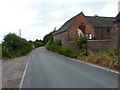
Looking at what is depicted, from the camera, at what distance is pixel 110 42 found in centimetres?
2241

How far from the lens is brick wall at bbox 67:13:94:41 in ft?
149

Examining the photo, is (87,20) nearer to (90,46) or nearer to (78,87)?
(90,46)

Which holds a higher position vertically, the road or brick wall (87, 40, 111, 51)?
brick wall (87, 40, 111, 51)

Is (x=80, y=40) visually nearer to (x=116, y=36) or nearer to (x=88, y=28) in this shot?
(x=116, y=36)

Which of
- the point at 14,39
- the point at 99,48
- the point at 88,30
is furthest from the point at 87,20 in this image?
the point at 99,48

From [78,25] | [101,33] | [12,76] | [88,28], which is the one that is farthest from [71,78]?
[101,33]

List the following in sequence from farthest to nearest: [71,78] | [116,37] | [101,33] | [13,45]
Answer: [101,33] → [13,45] → [116,37] → [71,78]

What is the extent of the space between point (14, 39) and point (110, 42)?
79.0ft

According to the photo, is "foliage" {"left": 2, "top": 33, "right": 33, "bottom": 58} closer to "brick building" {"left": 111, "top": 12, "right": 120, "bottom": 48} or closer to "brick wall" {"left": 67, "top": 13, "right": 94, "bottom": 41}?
"brick wall" {"left": 67, "top": 13, "right": 94, "bottom": 41}

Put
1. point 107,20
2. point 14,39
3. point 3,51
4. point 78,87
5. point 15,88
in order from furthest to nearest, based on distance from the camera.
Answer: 1. point 107,20
2. point 14,39
3. point 3,51
4. point 15,88
5. point 78,87

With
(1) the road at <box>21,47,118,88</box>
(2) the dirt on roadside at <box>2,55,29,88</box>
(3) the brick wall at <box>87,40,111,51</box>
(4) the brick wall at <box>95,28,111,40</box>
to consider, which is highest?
(4) the brick wall at <box>95,28,111,40</box>

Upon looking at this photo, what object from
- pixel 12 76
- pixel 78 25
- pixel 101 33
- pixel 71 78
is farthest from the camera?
pixel 101 33

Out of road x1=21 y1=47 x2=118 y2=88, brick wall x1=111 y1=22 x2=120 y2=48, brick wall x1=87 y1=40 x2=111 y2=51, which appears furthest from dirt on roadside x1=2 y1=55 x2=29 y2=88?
brick wall x1=111 y1=22 x2=120 y2=48

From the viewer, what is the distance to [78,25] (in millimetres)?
47031
